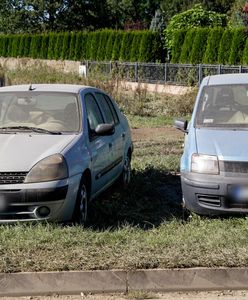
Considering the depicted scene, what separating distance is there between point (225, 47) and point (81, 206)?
20487 millimetres

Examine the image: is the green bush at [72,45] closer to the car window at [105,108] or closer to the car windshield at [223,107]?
the car window at [105,108]

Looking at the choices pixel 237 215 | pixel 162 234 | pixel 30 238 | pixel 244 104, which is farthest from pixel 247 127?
pixel 30 238

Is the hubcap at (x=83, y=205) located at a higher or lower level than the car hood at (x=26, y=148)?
lower

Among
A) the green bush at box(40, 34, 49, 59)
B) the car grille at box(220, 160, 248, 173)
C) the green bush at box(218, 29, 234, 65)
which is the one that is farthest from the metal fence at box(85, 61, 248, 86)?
the green bush at box(40, 34, 49, 59)

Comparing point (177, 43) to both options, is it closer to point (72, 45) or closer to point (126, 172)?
point (72, 45)

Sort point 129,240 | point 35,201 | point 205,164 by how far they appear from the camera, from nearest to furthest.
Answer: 1. point 129,240
2. point 35,201
3. point 205,164

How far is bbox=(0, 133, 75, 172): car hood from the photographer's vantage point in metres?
6.24

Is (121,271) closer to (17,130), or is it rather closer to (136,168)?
(17,130)

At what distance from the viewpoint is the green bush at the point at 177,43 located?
29.4 meters

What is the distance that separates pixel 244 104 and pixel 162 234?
2.39m

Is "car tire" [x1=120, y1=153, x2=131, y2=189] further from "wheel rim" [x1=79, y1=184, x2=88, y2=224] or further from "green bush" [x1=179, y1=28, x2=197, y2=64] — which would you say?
"green bush" [x1=179, y1=28, x2=197, y2=64]

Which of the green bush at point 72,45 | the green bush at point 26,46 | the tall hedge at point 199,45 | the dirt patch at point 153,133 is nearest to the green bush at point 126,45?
the tall hedge at point 199,45

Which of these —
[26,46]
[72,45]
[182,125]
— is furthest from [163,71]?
[26,46]

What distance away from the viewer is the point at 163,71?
26.4m
